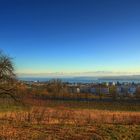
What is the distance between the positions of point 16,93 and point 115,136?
1767 cm

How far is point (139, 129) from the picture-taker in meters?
15.4

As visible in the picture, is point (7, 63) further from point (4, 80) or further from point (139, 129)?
point (139, 129)

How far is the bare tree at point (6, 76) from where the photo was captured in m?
27.0

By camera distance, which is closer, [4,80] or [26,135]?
[26,135]

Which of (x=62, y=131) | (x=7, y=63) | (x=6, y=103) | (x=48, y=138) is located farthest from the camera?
(x=6, y=103)

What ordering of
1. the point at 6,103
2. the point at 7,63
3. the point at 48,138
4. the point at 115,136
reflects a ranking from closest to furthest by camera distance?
the point at 48,138 → the point at 115,136 → the point at 7,63 → the point at 6,103

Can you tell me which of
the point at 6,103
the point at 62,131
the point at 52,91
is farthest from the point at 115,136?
the point at 52,91

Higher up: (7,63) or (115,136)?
(7,63)

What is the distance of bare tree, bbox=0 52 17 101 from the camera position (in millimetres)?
26984

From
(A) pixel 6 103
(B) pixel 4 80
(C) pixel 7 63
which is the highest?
(C) pixel 7 63

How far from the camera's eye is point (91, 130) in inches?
576

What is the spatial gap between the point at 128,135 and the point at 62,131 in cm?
332

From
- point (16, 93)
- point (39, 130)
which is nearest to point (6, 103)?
point (16, 93)

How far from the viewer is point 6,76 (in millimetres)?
27062
